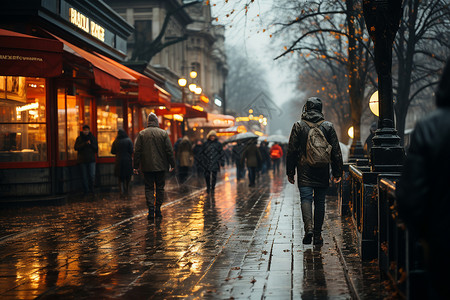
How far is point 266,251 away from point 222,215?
4375 mm

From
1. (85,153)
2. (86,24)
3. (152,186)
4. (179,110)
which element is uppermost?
(86,24)

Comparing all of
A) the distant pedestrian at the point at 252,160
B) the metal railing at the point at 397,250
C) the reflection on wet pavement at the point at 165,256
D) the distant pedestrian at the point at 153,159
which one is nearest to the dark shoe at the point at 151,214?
the distant pedestrian at the point at 153,159

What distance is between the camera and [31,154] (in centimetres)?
1500

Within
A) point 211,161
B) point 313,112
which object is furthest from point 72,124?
point 313,112

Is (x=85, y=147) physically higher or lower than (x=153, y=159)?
higher

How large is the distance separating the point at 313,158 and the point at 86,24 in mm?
12649

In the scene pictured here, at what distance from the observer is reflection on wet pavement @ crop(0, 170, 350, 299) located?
596cm

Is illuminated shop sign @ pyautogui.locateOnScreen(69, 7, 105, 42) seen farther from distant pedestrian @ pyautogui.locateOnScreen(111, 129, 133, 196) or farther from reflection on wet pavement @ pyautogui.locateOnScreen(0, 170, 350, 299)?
reflection on wet pavement @ pyautogui.locateOnScreen(0, 170, 350, 299)

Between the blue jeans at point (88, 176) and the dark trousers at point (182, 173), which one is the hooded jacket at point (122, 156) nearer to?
the blue jeans at point (88, 176)

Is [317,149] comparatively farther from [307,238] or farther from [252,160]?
[252,160]

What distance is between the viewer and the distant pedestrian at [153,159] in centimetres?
1165

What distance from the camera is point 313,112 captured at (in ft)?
28.0

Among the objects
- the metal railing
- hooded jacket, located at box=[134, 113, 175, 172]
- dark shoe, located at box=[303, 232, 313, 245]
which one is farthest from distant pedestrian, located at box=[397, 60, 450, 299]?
hooded jacket, located at box=[134, 113, 175, 172]

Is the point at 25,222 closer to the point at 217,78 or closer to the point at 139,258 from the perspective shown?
the point at 139,258
